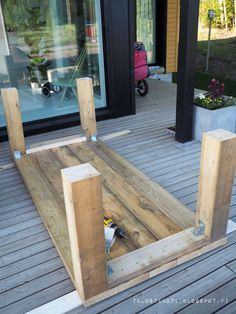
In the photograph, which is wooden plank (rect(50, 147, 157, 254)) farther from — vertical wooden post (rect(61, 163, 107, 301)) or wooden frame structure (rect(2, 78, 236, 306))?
vertical wooden post (rect(61, 163, 107, 301))

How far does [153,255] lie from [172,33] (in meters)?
5.70

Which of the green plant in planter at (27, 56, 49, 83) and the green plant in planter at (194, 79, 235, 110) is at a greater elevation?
the green plant in planter at (27, 56, 49, 83)

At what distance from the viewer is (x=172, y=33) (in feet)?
20.9

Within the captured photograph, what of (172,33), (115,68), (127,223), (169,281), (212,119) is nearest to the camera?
(169,281)

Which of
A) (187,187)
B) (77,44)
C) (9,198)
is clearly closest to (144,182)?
(187,187)

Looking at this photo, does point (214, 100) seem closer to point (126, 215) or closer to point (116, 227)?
point (126, 215)

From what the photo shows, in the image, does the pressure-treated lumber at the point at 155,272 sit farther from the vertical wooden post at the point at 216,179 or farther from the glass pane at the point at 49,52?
the glass pane at the point at 49,52

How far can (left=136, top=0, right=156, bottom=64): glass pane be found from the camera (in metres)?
6.37

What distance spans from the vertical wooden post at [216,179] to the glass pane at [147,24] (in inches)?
217

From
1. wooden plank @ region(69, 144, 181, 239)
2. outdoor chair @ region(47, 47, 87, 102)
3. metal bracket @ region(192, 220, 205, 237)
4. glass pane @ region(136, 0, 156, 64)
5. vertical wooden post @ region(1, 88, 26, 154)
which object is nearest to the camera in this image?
metal bracket @ region(192, 220, 205, 237)

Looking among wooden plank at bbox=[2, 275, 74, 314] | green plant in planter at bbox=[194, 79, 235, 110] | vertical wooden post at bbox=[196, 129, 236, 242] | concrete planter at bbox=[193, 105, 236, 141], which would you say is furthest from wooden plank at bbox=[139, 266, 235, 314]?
green plant in planter at bbox=[194, 79, 235, 110]

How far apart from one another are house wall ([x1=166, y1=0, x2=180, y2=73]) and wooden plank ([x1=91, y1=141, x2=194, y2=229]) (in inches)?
167

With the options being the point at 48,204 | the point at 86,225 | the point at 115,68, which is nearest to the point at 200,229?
the point at 86,225

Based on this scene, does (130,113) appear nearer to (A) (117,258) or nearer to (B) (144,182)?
(B) (144,182)
